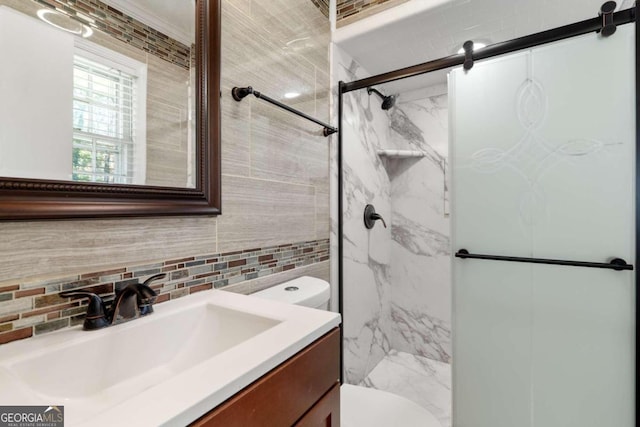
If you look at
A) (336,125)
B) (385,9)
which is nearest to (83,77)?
(336,125)

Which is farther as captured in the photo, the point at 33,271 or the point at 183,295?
the point at 183,295

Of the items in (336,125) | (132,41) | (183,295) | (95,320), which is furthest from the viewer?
(336,125)

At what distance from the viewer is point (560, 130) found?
119 centimetres

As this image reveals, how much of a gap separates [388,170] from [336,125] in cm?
87

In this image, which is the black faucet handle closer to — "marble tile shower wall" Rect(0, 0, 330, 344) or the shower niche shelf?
"marble tile shower wall" Rect(0, 0, 330, 344)

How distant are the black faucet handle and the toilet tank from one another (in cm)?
51

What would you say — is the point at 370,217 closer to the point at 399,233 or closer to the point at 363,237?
the point at 363,237

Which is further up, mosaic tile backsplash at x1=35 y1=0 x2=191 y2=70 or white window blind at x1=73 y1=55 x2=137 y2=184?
mosaic tile backsplash at x1=35 y1=0 x2=191 y2=70

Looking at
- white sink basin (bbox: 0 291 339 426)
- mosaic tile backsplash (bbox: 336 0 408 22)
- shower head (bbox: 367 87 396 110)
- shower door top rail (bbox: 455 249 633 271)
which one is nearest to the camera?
white sink basin (bbox: 0 291 339 426)

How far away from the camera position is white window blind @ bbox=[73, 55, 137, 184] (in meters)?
0.72

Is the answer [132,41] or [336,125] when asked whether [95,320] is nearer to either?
[132,41]

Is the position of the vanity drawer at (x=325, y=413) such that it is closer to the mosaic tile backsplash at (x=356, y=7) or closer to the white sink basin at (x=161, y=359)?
the white sink basin at (x=161, y=359)

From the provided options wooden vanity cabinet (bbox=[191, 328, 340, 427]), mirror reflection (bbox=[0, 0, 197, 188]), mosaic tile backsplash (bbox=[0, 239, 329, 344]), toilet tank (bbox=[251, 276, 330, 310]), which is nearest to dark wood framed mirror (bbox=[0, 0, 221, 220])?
mirror reflection (bbox=[0, 0, 197, 188])

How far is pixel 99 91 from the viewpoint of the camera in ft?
2.47
